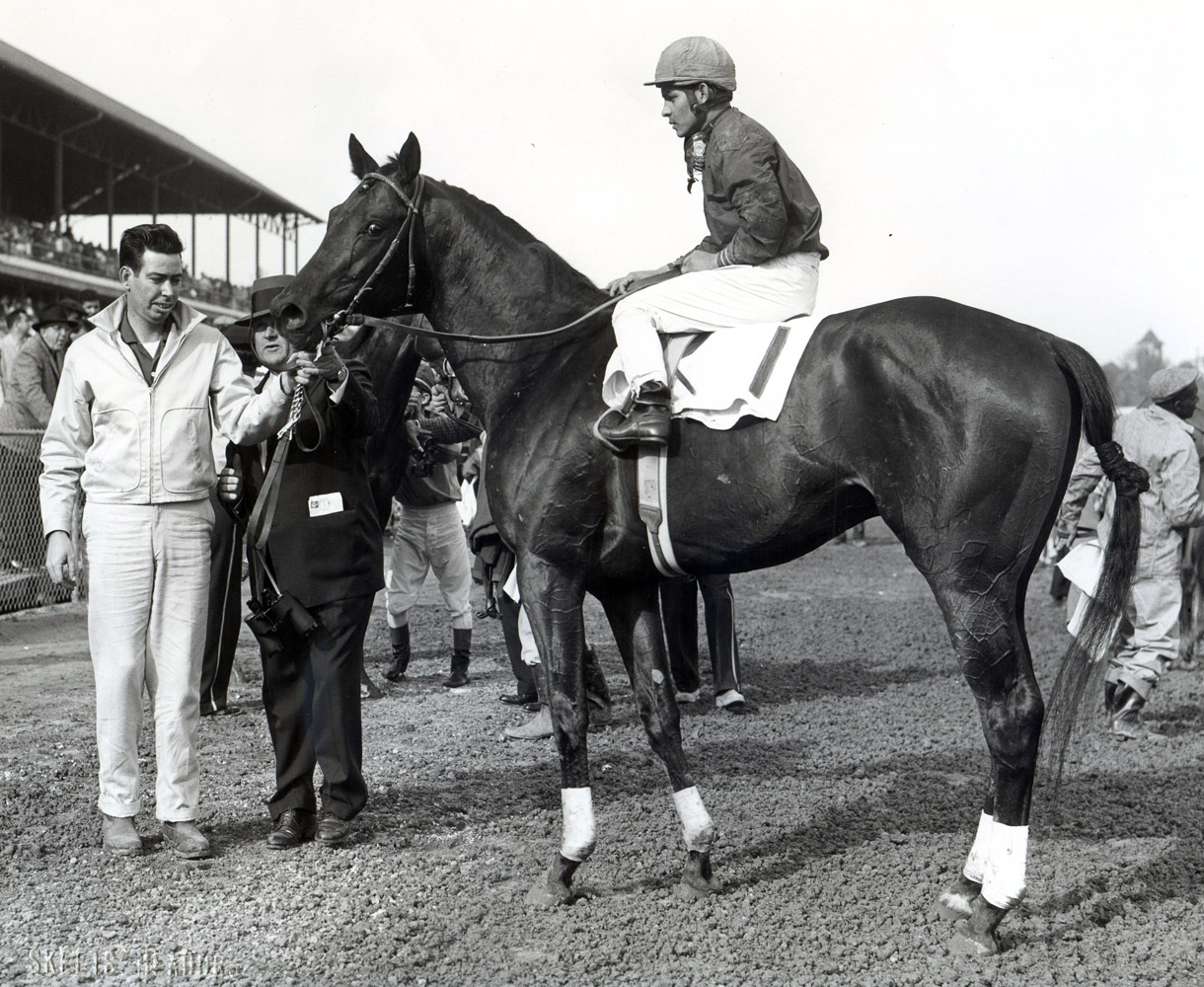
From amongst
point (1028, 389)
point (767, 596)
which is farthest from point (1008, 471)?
point (767, 596)

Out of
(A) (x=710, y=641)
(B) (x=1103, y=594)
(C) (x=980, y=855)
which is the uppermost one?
(B) (x=1103, y=594)

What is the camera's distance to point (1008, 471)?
3422mm

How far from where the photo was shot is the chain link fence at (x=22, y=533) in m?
9.34

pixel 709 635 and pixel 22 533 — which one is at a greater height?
pixel 22 533

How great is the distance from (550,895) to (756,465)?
162cm

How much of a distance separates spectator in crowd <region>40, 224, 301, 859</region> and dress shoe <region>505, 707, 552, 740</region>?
2.02 metres

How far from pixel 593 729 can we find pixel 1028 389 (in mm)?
3492

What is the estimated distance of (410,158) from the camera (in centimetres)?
407

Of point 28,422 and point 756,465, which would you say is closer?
point 756,465

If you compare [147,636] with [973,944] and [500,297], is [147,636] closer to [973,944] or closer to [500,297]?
[500,297]

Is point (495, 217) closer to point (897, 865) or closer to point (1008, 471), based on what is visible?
point (1008, 471)

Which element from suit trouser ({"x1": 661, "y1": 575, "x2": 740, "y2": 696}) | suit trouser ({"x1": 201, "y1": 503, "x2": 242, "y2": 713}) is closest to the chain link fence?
suit trouser ({"x1": 201, "y1": 503, "x2": 242, "y2": 713})

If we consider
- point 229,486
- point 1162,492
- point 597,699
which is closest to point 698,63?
point 229,486

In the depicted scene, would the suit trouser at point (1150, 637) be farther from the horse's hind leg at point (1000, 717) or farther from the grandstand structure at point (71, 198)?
the grandstand structure at point (71, 198)
